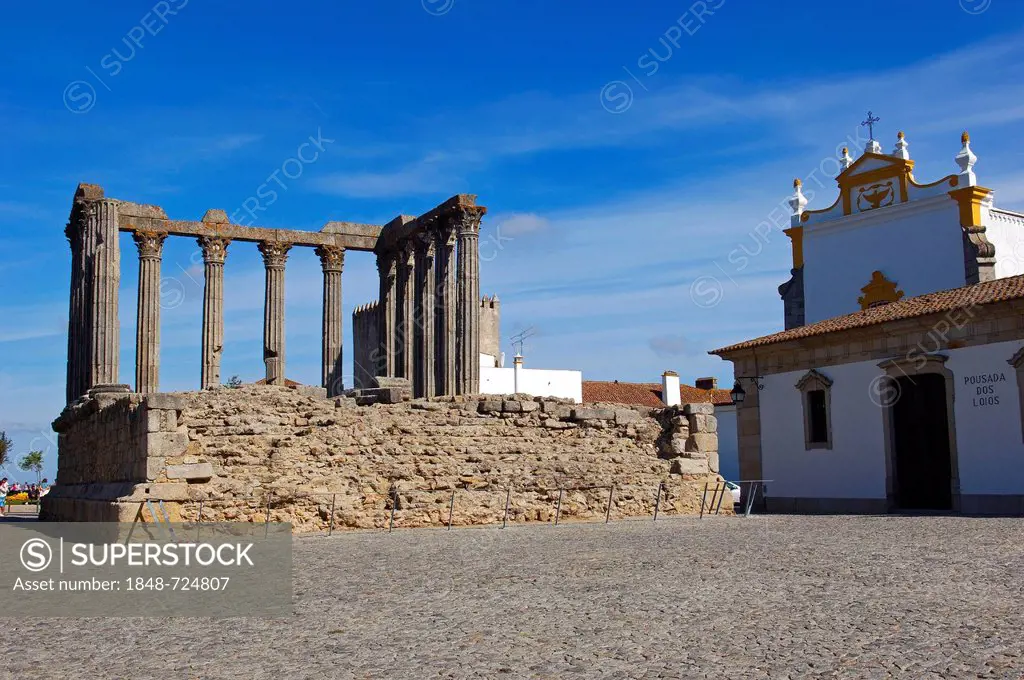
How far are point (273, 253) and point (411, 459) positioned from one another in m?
12.4

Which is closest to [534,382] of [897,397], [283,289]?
[283,289]

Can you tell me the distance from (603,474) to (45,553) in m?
9.85

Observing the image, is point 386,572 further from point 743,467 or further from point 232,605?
point 743,467

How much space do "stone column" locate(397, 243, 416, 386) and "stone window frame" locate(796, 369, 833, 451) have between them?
10593 millimetres

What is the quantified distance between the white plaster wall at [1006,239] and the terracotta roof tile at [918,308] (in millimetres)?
7016

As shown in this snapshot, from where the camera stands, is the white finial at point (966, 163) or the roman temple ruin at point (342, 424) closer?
the roman temple ruin at point (342, 424)

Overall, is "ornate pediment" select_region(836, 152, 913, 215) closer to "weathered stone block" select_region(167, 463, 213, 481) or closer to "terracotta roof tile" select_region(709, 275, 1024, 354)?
"terracotta roof tile" select_region(709, 275, 1024, 354)

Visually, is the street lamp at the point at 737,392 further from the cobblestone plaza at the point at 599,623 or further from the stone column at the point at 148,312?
the stone column at the point at 148,312

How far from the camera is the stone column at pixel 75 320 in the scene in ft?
86.2

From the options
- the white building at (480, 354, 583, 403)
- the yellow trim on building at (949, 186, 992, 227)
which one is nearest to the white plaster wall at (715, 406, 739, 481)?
the white building at (480, 354, 583, 403)

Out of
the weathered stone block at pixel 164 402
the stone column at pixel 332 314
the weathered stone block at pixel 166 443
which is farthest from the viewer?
the stone column at pixel 332 314

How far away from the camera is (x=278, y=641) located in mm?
6754

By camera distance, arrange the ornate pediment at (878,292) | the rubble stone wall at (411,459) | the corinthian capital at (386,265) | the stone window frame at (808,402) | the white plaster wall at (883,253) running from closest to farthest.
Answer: the rubble stone wall at (411,459), the stone window frame at (808,402), the corinthian capital at (386,265), the white plaster wall at (883,253), the ornate pediment at (878,292)

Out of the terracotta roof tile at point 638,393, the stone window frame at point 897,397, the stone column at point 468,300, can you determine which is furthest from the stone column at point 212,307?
the terracotta roof tile at point 638,393
